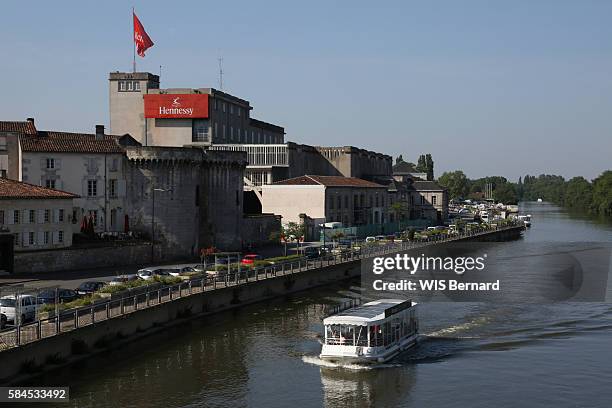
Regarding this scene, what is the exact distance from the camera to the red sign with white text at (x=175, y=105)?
12988 centimetres

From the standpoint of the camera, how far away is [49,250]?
76.0 m

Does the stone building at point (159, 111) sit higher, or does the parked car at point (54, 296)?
the stone building at point (159, 111)

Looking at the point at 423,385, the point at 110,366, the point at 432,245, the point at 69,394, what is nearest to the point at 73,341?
the point at 110,366

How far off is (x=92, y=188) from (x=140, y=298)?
101ft

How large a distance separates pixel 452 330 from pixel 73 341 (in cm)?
2677

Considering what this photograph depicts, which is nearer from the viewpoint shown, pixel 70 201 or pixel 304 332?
pixel 304 332

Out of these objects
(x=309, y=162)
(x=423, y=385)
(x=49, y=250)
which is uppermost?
(x=309, y=162)

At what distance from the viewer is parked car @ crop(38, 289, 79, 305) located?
55.9 metres

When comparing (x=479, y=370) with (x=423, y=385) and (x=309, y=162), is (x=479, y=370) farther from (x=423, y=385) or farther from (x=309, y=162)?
(x=309, y=162)

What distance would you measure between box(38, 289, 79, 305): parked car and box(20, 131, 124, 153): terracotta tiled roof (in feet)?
95.4

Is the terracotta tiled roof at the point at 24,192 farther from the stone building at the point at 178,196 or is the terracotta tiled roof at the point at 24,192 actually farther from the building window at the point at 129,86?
the building window at the point at 129,86

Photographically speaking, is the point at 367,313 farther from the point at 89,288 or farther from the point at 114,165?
the point at 114,165

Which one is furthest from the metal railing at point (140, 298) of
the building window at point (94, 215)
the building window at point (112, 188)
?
the building window at point (112, 188)

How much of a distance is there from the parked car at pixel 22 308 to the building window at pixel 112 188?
116 ft
